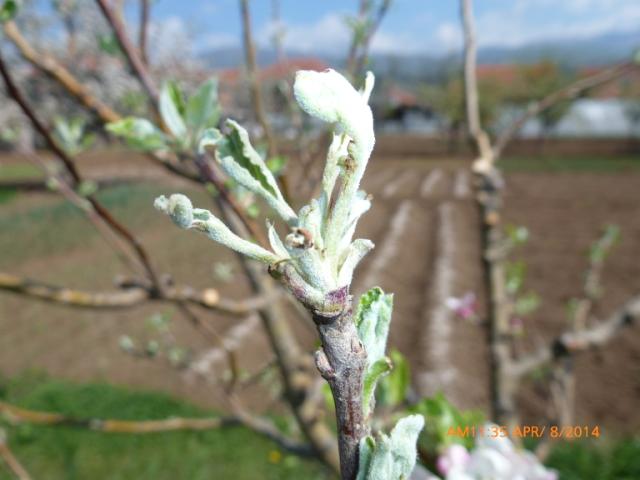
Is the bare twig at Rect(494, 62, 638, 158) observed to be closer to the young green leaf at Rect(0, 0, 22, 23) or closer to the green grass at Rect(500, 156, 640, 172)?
the young green leaf at Rect(0, 0, 22, 23)

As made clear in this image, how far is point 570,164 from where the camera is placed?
18.5m

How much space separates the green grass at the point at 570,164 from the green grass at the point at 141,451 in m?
15.3

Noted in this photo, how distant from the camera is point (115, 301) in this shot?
959mm

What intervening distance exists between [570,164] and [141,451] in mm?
17882

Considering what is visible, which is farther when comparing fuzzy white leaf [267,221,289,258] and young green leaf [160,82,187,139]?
young green leaf [160,82,187,139]

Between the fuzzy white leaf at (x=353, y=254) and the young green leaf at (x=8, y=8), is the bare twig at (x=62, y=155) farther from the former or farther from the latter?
the fuzzy white leaf at (x=353, y=254)

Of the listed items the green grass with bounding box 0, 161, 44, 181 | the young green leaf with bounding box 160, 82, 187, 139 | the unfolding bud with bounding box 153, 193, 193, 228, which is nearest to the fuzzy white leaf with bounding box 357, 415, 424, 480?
the unfolding bud with bounding box 153, 193, 193, 228

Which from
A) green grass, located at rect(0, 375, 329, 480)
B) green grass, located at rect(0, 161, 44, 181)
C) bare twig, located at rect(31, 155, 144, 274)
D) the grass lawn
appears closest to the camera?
bare twig, located at rect(31, 155, 144, 274)

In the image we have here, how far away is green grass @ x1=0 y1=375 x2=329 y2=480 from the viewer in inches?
149

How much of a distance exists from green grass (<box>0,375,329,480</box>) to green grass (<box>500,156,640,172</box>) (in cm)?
1533

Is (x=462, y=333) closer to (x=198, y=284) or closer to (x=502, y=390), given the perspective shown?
(x=198, y=284)

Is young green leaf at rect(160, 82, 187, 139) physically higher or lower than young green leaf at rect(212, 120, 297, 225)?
Answer: higher

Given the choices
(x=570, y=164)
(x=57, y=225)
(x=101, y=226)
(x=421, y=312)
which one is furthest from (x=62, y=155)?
(x=570, y=164)

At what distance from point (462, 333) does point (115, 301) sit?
4.85m
